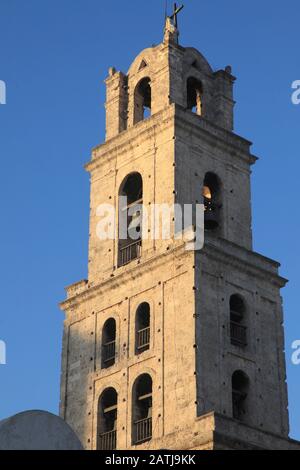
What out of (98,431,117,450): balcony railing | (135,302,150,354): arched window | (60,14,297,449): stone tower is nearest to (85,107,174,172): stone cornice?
(60,14,297,449): stone tower

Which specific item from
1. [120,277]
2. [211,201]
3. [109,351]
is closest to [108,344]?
[109,351]

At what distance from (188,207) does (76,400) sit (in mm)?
9498

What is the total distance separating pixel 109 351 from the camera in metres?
49.3

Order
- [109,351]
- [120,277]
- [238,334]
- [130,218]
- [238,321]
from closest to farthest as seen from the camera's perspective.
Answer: [238,334] → [238,321] → [109,351] → [120,277] → [130,218]

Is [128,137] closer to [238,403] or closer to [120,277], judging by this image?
[120,277]

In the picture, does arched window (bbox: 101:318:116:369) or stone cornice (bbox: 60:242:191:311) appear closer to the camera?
stone cornice (bbox: 60:242:191:311)

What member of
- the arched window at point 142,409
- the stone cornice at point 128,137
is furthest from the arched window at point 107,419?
the stone cornice at point 128,137

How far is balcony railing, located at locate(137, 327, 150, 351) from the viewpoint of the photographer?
4750 centimetres

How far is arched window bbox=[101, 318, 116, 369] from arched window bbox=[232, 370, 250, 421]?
531cm

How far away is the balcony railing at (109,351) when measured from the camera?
49.0 meters

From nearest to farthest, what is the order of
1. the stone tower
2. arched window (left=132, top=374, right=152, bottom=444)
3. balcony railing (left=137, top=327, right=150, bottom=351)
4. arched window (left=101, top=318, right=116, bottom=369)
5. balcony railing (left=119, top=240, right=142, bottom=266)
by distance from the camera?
the stone tower, arched window (left=132, top=374, right=152, bottom=444), balcony railing (left=137, top=327, right=150, bottom=351), arched window (left=101, top=318, right=116, bottom=369), balcony railing (left=119, top=240, right=142, bottom=266)

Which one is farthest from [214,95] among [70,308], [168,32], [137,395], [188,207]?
[137,395]

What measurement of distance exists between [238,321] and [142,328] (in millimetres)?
4031

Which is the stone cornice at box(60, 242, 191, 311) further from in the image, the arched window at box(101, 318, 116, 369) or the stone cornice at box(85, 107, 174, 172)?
the stone cornice at box(85, 107, 174, 172)
